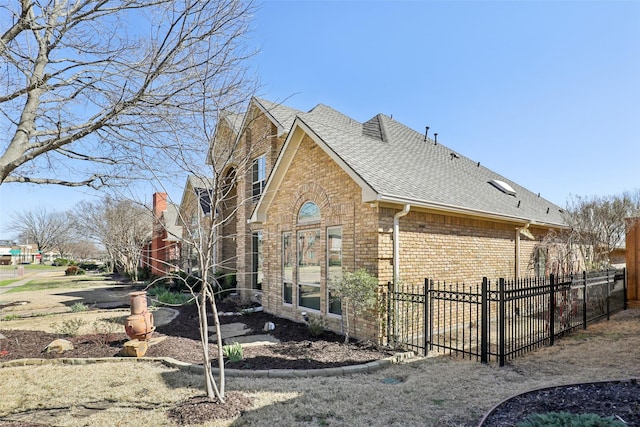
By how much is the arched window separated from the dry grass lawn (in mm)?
4615

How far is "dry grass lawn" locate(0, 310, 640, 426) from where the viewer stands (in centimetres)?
453

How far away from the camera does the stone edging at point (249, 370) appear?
20.1 ft

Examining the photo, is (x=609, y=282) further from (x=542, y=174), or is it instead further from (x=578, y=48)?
(x=542, y=174)

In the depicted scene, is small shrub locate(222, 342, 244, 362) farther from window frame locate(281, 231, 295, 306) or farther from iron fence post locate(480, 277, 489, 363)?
iron fence post locate(480, 277, 489, 363)

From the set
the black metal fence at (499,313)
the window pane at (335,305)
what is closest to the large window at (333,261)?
the window pane at (335,305)

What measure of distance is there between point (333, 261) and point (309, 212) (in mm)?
1740

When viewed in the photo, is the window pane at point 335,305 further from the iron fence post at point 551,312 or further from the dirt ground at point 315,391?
the iron fence post at point 551,312

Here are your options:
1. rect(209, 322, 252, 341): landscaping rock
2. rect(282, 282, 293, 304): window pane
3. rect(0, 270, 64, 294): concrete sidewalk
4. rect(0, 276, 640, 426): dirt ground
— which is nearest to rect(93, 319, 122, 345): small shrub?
rect(0, 276, 640, 426): dirt ground

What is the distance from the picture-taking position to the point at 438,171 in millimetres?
12305

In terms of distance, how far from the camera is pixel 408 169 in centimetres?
1051

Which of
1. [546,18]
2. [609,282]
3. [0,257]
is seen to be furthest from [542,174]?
[0,257]

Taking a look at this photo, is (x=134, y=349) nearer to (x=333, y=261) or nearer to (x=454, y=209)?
(x=333, y=261)

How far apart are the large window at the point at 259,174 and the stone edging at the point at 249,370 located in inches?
352

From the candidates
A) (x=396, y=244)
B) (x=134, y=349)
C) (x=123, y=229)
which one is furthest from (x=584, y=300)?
(x=123, y=229)
